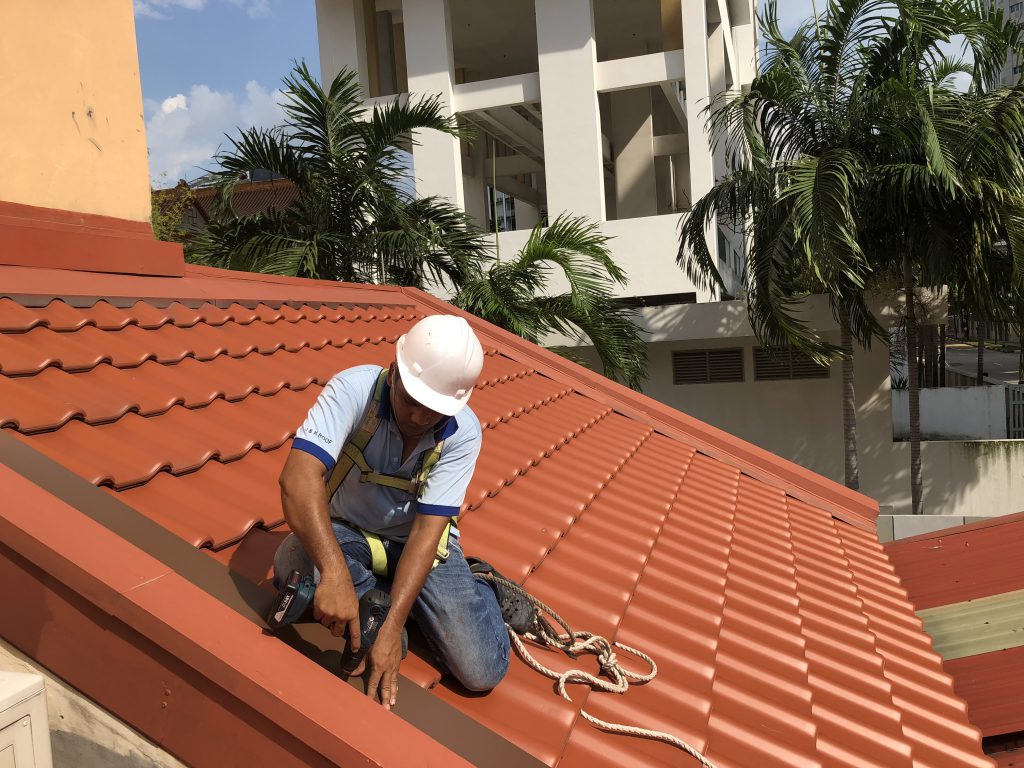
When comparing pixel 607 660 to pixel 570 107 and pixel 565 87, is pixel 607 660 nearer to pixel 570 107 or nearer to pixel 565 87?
pixel 570 107

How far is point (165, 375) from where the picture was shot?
3.59 m

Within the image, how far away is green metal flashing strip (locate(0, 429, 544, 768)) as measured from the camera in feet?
6.86

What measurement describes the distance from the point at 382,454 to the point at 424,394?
0.82 feet

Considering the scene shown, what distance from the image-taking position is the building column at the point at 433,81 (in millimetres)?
17516

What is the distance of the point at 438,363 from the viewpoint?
87.2 inches

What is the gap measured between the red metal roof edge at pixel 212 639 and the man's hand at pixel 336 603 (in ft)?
0.36

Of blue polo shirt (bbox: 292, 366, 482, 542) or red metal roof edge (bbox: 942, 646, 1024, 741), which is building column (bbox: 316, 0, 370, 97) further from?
blue polo shirt (bbox: 292, 366, 482, 542)

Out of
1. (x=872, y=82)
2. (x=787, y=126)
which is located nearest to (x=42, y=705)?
(x=787, y=126)

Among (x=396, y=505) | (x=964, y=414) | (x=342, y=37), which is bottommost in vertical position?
(x=964, y=414)

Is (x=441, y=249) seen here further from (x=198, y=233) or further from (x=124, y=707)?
(x=124, y=707)

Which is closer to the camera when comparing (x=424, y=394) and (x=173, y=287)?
(x=424, y=394)

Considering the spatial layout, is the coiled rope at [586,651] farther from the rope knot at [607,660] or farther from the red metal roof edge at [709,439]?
the red metal roof edge at [709,439]

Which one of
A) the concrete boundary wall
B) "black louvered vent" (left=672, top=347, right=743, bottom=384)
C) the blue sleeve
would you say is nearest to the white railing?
the concrete boundary wall

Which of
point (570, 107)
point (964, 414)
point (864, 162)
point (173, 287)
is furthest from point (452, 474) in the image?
point (964, 414)
